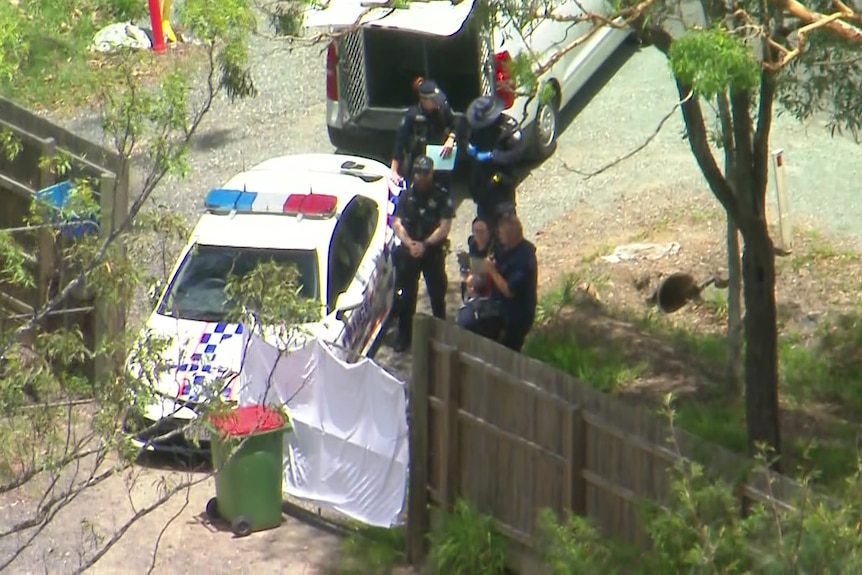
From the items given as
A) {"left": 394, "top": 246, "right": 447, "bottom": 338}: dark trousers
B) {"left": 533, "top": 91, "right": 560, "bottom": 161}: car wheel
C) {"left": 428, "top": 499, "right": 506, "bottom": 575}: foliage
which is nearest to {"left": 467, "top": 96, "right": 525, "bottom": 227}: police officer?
{"left": 394, "top": 246, "right": 447, "bottom": 338}: dark trousers

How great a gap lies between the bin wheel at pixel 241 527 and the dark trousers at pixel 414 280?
9.00 ft

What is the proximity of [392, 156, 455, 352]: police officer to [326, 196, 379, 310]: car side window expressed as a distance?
273 mm

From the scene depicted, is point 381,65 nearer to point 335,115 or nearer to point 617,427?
point 335,115

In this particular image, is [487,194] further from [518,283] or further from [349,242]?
[518,283]

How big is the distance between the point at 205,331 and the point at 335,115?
17.8 feet

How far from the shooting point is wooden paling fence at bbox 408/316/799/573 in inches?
328

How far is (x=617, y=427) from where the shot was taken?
8.46m

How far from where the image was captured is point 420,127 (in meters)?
13.8

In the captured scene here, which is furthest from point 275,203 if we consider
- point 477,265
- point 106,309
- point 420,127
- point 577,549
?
point 577,549

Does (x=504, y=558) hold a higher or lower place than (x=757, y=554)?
lower

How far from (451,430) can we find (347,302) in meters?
2.39

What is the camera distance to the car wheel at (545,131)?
16.0 meters

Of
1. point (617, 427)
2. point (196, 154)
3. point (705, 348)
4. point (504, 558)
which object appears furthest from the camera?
point (196, 154)

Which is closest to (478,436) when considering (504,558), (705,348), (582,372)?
(504,558)
